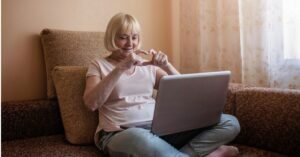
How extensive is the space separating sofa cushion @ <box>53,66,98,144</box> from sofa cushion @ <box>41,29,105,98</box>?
151mm

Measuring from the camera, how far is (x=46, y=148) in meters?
1.23

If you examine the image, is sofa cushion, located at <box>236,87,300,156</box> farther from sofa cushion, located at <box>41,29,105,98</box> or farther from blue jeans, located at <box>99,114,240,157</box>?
sofa cushion, located at <box>41,29,105,98</box>

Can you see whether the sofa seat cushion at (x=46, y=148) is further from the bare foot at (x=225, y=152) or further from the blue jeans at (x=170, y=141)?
the bare foot at (x=225, y=152)

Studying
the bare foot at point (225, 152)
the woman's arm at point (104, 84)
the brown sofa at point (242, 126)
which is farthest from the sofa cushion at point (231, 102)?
the woman's arm at point (104, 84)

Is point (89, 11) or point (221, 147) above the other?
point (89, 11)

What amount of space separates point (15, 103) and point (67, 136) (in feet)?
1.00

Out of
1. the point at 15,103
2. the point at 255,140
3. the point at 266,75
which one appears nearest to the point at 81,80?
the point at 15,103

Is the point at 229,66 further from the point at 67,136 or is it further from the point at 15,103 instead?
the point at 15,103

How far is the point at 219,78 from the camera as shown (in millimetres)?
1108

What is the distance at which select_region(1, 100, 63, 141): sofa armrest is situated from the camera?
1341 mm

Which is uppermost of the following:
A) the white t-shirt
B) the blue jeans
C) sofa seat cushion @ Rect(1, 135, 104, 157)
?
the white t-shirt

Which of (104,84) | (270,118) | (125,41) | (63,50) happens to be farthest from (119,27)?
(270,118)

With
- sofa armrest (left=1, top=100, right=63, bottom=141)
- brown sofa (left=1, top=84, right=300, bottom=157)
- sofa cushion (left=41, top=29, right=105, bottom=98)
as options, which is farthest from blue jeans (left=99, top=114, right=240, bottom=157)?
sofa cushion (left=41, top=29, right=105, bottom=98)

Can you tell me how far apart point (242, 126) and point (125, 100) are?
1.74 ft
